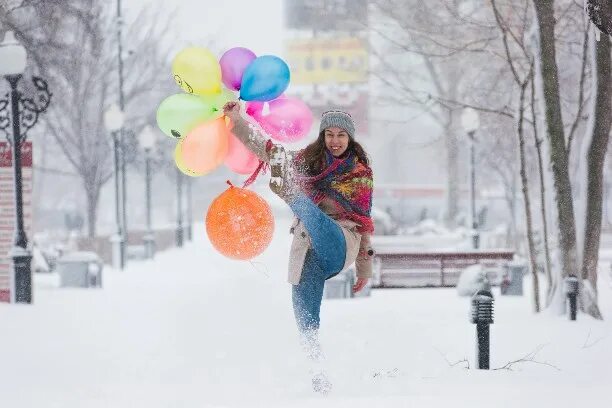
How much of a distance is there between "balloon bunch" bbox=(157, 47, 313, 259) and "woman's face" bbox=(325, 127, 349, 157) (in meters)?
0.55

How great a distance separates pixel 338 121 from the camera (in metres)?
5.45

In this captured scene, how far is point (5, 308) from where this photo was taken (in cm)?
1091

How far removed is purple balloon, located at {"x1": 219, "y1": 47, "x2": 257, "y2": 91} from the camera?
591 cm

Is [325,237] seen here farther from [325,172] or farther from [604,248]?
[604,248]

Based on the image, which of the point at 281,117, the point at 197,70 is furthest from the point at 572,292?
the point at 197,70

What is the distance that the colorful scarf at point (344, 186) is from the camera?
5441 mm

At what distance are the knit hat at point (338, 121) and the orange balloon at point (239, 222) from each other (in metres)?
0.64

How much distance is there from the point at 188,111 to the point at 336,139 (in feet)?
3.44

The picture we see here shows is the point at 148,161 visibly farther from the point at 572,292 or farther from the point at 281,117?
the point at 281,117

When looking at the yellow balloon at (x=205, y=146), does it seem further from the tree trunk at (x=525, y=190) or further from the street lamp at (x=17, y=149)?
the street lamp at (x=17, y=149)

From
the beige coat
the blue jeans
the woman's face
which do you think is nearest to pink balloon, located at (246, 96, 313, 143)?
the beige coat

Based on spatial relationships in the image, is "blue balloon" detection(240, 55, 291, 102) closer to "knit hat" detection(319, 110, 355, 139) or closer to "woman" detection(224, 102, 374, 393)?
"woman" detection(224, 102, 374, 393)

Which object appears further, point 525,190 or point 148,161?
point 148,161

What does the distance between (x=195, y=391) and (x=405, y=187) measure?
52.2m
